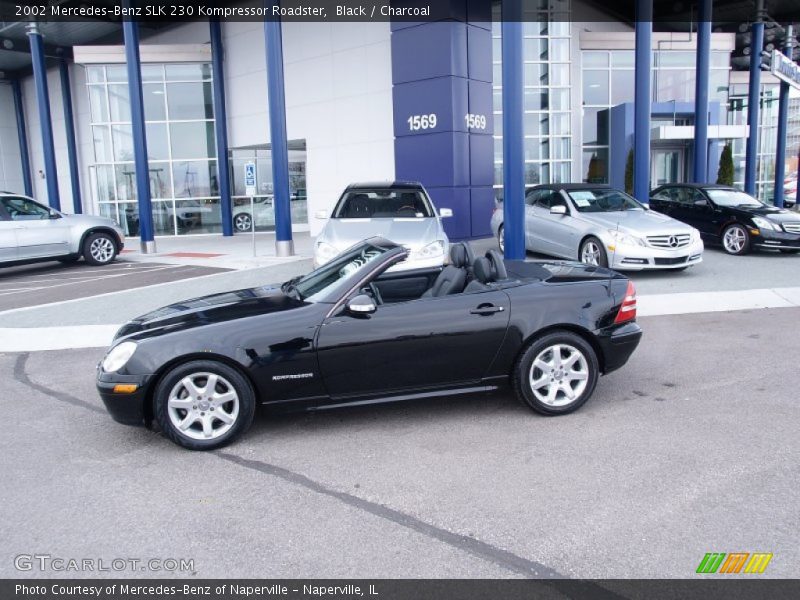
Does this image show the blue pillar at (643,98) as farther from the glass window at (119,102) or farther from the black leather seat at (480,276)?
the glass window at (119,102)

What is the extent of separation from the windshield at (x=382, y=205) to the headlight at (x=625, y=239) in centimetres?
307

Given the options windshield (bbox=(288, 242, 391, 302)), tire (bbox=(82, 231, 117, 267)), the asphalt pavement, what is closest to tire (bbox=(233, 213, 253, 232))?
tire (bbox=(82, 231, 117, 267))

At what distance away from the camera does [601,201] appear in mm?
12031

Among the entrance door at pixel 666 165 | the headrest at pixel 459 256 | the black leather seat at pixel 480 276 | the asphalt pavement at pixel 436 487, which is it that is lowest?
the asphalt pavement at pixel 436 487

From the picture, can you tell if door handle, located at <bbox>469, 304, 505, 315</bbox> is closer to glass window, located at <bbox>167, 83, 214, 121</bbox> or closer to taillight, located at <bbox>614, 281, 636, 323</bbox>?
taillight, located at <bbox>614, 281, 636, 323</bbox>

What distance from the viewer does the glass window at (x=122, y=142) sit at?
875 inches

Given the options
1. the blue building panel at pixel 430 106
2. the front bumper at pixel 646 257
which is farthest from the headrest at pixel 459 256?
the blue building panel at pixel 430 106

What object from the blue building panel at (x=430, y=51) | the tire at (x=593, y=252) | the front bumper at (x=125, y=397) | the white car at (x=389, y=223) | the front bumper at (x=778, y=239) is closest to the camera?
the front bumper at (x=125, y=397)

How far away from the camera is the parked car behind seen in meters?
13.3

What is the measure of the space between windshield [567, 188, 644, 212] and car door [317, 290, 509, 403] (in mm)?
7740

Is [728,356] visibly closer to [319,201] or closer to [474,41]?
[474,41]

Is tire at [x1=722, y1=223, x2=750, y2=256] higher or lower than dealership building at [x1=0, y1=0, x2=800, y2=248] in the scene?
lower

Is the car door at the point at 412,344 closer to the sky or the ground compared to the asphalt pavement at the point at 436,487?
closer to the sky
